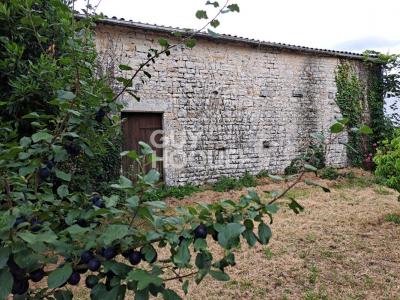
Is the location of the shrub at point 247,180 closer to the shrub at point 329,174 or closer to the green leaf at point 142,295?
the shrub at point 329,174

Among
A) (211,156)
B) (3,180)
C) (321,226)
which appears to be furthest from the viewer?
(211,156)

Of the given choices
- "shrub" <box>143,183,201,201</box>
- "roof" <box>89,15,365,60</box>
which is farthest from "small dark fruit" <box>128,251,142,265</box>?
"shrub" <box>143,183,201,201</box>

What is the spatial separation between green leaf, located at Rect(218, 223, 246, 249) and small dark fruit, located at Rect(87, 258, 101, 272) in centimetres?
38

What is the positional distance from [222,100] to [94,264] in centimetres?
795

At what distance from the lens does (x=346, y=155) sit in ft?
36.2

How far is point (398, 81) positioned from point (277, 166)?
5.08 meters

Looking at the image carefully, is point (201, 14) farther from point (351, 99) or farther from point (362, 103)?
point (362, 103)

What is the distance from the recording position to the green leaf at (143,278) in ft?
3.33

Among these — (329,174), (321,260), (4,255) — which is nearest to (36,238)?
(4,255)

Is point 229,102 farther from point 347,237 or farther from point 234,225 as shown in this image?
point 234,225

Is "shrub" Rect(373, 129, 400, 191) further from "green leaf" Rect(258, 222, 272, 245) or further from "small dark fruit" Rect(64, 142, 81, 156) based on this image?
"small dark fruit" Rect(64, 142, 81, 156)

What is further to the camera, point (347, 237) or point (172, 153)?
point (172, 153)

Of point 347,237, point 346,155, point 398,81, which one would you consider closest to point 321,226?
point 347,237

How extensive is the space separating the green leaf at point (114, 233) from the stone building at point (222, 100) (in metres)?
6.26
